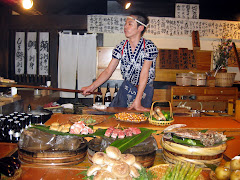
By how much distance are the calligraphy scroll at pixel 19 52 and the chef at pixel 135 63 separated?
441 centimetres

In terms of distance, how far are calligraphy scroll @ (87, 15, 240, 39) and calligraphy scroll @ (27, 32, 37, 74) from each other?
1785mm

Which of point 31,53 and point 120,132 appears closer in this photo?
point 120,132

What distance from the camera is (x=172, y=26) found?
664cm

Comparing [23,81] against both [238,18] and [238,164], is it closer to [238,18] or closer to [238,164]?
[238,164]

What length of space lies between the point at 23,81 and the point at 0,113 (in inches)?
160

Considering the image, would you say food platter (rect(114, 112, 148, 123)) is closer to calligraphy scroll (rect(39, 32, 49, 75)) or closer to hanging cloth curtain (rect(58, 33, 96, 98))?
hanging cloth curtain (rect(58, 33, 96, 98))

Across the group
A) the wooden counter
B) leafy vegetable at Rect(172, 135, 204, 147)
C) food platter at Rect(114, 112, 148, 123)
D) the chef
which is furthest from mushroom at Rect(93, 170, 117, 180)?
the chef

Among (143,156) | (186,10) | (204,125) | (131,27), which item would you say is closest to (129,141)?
(143,156)

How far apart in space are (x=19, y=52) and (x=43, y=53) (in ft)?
2.47

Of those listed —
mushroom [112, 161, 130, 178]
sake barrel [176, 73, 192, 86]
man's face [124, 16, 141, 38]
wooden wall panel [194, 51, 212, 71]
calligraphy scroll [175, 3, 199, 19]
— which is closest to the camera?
mushroom [112, 161, 130, 178]

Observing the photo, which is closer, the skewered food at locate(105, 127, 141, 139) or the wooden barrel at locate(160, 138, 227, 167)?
the wooden barrel at locate(160, 138, 227, 167)

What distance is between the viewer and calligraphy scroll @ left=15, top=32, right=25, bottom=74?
6.67m

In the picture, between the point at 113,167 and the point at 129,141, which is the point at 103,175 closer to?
the point at 113,167

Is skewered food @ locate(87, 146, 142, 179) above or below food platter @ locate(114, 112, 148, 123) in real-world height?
below
